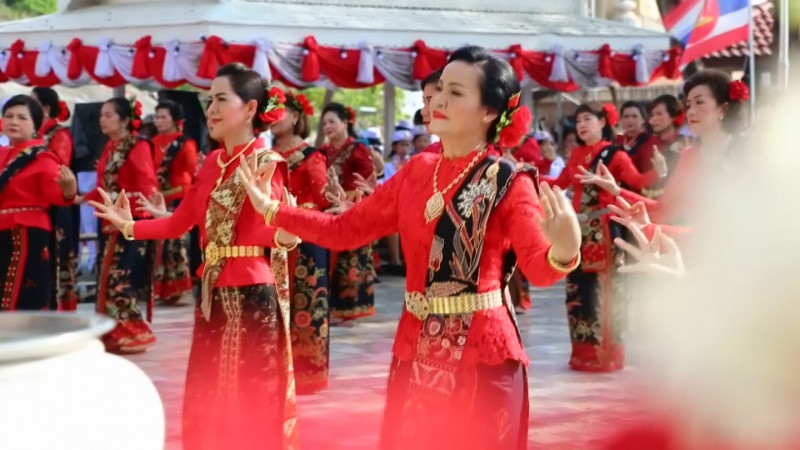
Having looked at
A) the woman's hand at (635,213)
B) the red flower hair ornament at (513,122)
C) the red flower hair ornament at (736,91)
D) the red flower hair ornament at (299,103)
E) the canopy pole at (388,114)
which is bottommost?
the woman's hand at (635,213)

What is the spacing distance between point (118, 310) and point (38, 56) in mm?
3547

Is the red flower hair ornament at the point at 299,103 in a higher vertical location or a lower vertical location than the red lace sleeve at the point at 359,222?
higher

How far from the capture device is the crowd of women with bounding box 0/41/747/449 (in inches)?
110

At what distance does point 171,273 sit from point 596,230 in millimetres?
A: 4282

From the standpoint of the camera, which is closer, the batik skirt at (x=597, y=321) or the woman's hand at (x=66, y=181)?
the woman's hand at (x=66, y=181)

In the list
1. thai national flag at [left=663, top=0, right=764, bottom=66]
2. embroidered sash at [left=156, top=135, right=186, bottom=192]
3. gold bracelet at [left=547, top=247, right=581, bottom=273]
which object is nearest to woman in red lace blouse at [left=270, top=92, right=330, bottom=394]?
embroidered sash at [left=156, top=135, right=186, bottom=192]

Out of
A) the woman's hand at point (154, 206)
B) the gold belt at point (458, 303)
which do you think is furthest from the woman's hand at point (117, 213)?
the gold belt at point (458, 303)

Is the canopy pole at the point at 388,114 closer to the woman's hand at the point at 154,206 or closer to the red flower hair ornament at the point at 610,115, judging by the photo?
the red flower hair ornament at the point at 610,115

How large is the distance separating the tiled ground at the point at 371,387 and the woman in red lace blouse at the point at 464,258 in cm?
196

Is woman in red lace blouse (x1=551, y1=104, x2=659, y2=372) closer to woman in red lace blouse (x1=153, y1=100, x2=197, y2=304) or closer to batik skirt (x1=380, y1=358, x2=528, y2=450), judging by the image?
woman in red lace blouse (x1=153, y1=100, x2=197, y2=304)

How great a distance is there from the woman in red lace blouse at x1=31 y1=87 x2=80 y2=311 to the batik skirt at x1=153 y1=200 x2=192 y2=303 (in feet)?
5.73

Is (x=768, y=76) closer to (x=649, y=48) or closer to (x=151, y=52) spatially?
(x=649, y=48)

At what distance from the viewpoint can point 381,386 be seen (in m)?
6.02

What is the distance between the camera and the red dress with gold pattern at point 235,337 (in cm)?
391
